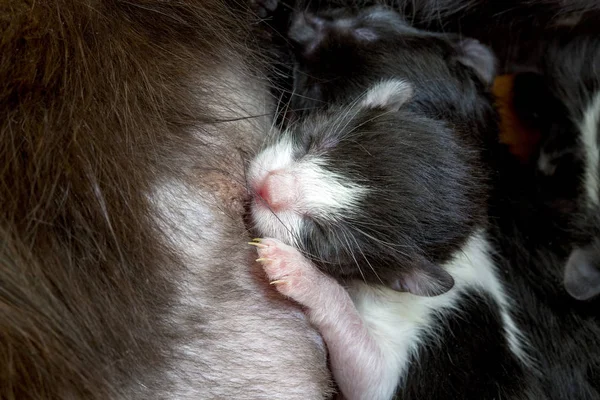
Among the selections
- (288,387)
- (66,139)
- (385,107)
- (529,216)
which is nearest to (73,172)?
(66,139)

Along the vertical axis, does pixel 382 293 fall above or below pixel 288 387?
above

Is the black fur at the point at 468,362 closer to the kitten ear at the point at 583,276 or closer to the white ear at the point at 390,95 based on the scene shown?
the kitten ear at the point at 583,276

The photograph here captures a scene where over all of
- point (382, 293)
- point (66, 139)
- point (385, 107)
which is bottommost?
point (382, 293)

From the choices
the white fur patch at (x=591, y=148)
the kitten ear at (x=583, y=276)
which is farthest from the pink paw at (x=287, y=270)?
the white fur patch at (x=591, y=148)

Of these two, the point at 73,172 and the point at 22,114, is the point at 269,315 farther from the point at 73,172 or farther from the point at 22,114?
the point at 22,114

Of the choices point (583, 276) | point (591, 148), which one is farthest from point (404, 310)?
point (591, 148)

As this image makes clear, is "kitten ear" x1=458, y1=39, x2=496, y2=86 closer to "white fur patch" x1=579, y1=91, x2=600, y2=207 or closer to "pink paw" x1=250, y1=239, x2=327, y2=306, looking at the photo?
"white fur patch" x1=579, y1=91, x2=600, y2=207
